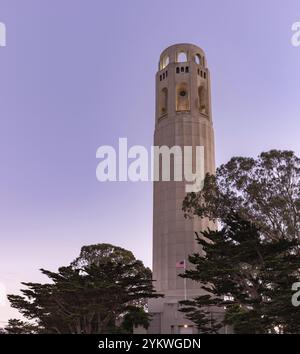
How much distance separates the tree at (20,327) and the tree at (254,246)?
84.2ft

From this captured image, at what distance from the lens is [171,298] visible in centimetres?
5094

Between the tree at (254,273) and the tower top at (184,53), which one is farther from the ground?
the tower top at (184,53)

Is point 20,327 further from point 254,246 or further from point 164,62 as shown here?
point 164,62

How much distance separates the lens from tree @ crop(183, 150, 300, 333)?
23625mm

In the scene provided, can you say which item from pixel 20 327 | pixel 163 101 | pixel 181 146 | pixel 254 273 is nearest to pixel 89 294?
pixel 254 273

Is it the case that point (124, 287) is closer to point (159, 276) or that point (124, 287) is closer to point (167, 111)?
point (159, 276)

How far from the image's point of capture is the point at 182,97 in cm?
6353

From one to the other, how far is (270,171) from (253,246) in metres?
10.2

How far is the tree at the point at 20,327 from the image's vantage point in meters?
50.6

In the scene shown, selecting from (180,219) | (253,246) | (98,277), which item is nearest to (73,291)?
(98,277)

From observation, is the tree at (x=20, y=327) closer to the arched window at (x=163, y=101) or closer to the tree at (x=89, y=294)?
the tree at (x=89, y=294)

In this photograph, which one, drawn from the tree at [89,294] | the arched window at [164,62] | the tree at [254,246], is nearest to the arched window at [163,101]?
the arched window at [164,62]

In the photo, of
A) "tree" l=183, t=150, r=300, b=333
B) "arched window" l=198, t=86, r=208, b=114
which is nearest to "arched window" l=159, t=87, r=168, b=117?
"arched window" l=198, t=86, r=208, b=114

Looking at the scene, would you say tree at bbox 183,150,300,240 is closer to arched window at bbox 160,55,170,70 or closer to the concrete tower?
the concrete tower
